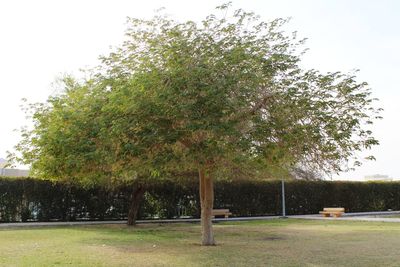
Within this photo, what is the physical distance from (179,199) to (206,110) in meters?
18.0

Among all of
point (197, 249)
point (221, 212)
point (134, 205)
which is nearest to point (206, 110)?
point (197, 249)

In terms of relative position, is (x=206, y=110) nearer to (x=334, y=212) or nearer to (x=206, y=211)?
(x=206, y=211)

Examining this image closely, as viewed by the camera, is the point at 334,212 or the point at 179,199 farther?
the point at 334,212

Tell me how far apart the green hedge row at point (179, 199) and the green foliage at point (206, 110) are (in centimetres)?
Result: 1229

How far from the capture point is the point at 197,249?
14.3 metres

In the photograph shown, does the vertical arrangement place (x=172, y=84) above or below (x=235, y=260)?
above

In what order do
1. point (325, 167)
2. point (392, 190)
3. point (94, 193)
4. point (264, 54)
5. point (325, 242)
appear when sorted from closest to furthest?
point (264, 54)
point (325, 167)
point (325, 242)
point (94, 193)
point (392, 190)

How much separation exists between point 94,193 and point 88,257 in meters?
15.3

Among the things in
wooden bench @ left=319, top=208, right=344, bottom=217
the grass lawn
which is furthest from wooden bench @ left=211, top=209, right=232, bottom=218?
the grass lawn

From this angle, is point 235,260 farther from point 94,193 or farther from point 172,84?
point 94,193

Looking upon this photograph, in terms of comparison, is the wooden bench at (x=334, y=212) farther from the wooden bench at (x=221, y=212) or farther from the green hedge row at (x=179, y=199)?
the wooden bench at (x=221, y=212)

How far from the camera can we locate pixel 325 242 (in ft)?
53.9

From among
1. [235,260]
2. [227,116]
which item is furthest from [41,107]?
[235,260]

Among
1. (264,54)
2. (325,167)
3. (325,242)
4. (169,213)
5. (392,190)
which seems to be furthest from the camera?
(392,190)
